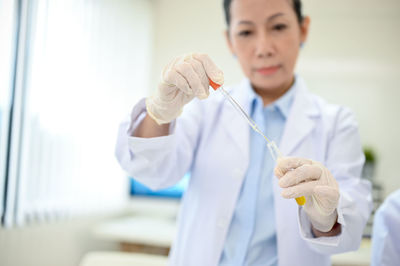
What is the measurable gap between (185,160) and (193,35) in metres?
2.12

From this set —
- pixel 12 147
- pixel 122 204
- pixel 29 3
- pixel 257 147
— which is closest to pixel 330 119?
pixel 257 147

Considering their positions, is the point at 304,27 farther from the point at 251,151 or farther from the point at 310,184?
the point at 310,184

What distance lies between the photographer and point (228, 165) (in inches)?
37.1

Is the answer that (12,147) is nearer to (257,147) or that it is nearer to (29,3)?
(29,3)

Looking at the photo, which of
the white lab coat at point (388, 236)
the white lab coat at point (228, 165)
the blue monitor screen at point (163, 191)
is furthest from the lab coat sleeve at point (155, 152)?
the blue monitor screen at point (163, 191)

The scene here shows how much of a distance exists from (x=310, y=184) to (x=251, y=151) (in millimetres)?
283

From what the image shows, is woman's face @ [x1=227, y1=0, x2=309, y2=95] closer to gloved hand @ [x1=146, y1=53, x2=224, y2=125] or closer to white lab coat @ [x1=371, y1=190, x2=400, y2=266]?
gloved hand @ [x1=146, y1=53, x2=224, y2=125]

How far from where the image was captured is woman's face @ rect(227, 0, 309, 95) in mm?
922

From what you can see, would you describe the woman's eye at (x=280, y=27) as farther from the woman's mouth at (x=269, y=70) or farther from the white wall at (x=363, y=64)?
the white wall at (x=363, y=64)

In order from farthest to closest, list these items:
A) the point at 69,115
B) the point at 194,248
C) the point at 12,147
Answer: the point at 69,115, the point at 12,147, the point at 194,248

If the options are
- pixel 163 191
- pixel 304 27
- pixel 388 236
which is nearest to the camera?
pixel 388 236

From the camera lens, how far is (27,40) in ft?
5.75

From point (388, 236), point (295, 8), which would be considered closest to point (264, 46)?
point (295, 8)

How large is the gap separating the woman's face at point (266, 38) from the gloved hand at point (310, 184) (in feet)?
1.07
